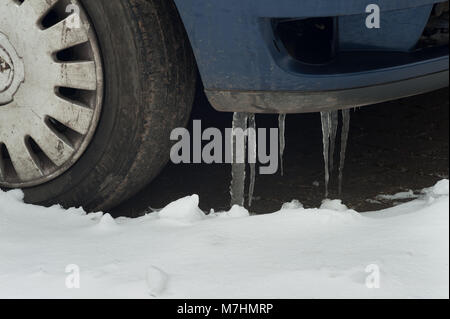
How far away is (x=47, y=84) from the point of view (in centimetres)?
271

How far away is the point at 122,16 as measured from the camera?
2564mm

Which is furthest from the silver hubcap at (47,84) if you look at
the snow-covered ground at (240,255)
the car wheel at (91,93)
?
the snow-covered ground at (240,255)

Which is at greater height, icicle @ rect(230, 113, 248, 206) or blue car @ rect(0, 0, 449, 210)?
blue car @ rect(0, 0, 449, 210)

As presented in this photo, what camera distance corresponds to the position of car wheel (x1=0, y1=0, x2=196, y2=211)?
2598 mm

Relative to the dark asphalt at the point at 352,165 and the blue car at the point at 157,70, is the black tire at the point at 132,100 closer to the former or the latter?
the blue car at the point at 157,70

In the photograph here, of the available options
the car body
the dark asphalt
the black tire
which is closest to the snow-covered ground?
the black tire

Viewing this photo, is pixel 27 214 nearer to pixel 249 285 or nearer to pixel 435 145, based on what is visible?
pixel 249 285

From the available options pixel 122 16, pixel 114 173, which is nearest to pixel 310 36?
pixel 122 16

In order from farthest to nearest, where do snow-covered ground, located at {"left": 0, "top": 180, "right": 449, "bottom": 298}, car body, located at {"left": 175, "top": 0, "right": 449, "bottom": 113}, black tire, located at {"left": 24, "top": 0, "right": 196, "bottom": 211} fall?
black tire, located at {"left": 24, "top": 0, "right": 196, "bottom": 211} → car body, located at {"left": 175, "top": 0, "right": 449, "bottom": 113} → snow-covered ground, located at {"left": 0, "top": 180, "right": 449, "bottom": 298}

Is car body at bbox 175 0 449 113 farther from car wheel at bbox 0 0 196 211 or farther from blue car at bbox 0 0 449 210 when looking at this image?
car wheel at bbox 0 0 196 211

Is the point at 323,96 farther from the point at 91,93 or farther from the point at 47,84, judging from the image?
the point at 47,84

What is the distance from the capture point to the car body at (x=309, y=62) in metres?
2.35

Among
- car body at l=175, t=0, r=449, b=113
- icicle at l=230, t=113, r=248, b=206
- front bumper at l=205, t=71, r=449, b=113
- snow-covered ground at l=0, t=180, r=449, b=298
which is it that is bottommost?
snow-covered ground at l=0, t=180, r=449, b=298
